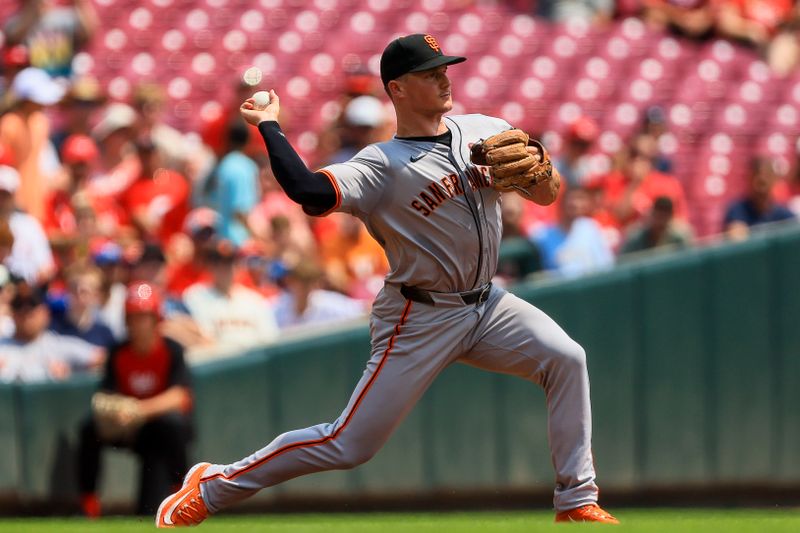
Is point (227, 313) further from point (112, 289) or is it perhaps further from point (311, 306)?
point (112, 289)

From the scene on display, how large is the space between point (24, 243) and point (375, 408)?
3706mm

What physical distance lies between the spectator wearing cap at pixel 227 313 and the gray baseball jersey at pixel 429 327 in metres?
2.83

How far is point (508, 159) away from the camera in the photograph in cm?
420

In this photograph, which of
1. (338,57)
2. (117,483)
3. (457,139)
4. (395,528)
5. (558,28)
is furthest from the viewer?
(558,28)

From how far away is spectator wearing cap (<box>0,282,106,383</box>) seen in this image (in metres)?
6.92

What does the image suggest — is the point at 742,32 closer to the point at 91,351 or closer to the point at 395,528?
the point at 91,351

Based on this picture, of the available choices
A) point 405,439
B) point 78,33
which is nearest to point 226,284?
point 405,439

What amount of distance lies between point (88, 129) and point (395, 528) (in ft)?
17.5

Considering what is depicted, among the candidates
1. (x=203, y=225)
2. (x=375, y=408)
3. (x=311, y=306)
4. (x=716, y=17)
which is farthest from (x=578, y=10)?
(x=375, y=408)

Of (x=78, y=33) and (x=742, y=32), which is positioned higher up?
(x=78, y=33)

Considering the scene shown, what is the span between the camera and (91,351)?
709 centimetres

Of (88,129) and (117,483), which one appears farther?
(88,129)

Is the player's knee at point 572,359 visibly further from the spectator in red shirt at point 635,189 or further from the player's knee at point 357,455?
the spectator in red shirt at point 635,189

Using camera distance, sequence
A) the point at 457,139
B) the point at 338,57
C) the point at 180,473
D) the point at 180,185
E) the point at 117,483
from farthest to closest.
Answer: the point at 338,57 → the point at 180,185 → the point at 117,483 → the point at 180,473 → the point at 457,139
